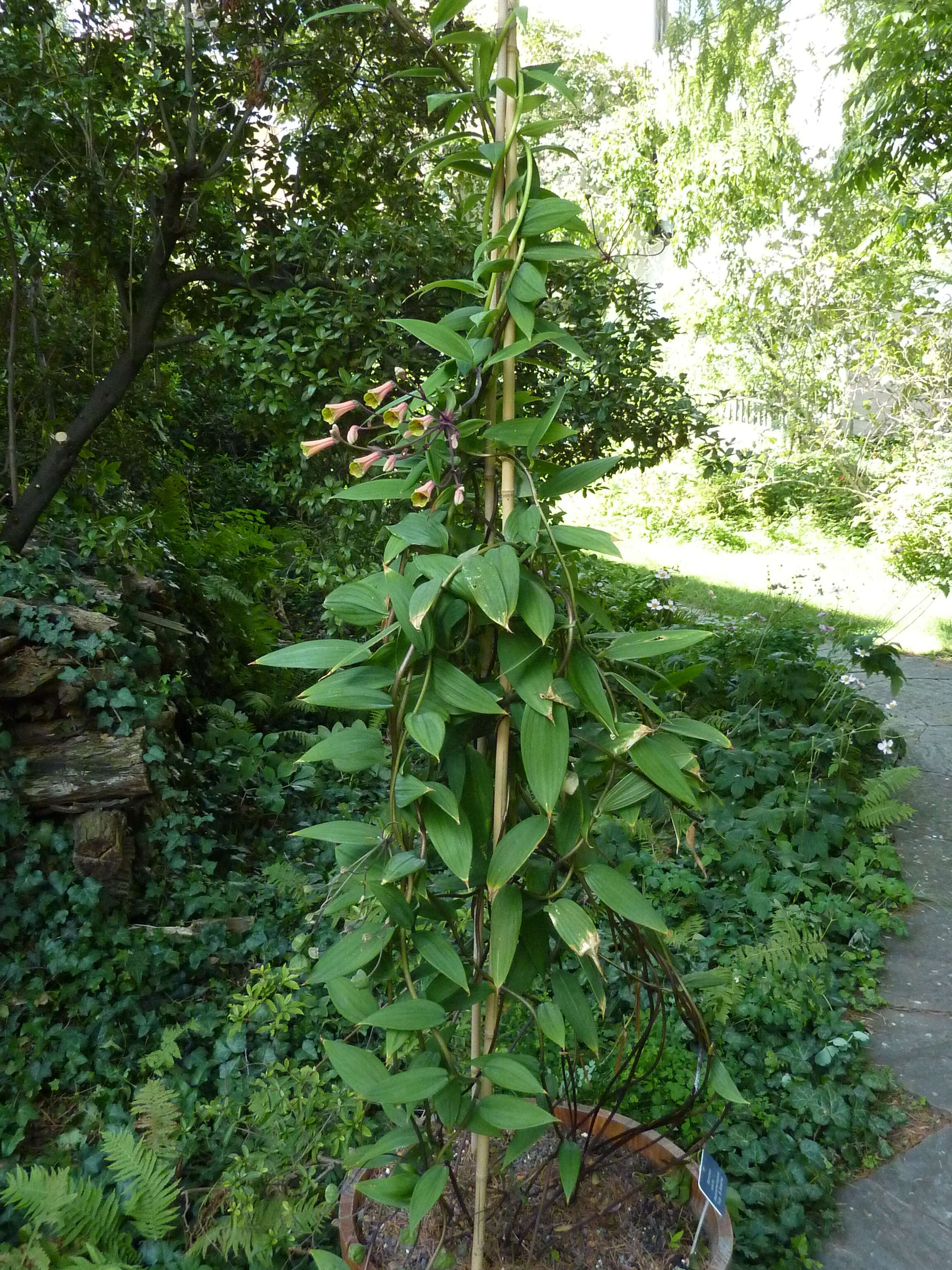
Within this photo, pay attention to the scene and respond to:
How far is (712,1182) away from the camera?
117 cm

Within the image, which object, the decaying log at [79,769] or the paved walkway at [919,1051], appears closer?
the paved walkway at [919,1051]

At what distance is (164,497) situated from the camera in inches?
155

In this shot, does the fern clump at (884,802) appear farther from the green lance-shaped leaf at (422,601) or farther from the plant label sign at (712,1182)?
the green lance-shaped leaf at (422,601)

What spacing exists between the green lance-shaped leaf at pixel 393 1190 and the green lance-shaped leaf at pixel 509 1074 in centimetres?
19

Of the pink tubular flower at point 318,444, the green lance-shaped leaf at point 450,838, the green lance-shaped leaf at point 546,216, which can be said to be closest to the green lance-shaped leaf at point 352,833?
the green lance-shaped leaf at point 450,838

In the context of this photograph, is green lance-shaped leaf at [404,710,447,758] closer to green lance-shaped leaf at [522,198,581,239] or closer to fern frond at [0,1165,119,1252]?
green lance-shaped leaf at [522,198,581,239]

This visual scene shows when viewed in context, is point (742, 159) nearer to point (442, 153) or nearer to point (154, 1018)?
point (442, 153)

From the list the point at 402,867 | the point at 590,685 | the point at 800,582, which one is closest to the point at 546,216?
the point at 590,685

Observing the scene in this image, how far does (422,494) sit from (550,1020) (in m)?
0.61

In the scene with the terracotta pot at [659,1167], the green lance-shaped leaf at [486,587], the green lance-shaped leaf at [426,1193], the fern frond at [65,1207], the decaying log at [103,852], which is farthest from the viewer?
the decaying log at [103,852]

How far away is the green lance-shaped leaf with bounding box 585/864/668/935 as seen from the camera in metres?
0.93

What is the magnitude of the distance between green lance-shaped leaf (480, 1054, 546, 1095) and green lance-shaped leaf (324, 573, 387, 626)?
1.70 ft

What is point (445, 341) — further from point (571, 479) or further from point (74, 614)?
point (74, 614)

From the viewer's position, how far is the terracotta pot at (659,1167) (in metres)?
1.21
